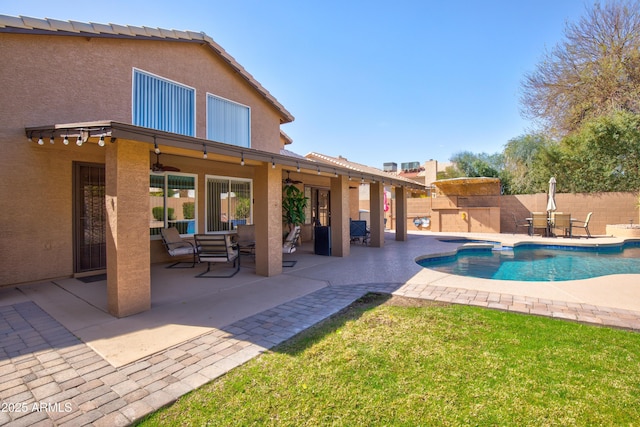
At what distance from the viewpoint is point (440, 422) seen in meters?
2.68

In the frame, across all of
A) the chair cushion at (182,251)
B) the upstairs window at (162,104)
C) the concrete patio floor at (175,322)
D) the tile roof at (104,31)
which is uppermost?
the tile roof at (104,31)

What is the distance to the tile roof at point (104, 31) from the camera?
6789 mm

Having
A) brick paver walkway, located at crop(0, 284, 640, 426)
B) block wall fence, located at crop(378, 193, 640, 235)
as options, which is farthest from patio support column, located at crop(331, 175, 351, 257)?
block wall fence, located at crop(378, 193, 640, 235)

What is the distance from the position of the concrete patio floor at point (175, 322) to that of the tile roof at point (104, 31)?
5810mm

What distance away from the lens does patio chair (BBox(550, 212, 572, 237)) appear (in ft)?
56.0

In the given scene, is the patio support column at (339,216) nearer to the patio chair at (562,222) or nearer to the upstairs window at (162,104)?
the upstairs window at (162,104)

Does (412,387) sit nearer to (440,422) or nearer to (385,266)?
(440,422)

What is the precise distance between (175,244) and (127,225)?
4.58 meters

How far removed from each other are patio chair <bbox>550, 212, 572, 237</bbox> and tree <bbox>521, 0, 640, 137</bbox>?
9.16 metres

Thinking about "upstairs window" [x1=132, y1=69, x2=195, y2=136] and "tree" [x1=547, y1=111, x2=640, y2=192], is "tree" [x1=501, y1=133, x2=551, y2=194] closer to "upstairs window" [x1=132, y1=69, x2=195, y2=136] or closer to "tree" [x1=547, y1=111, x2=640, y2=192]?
"tree" [x1=547, y1=111, x2=640, y2=192]

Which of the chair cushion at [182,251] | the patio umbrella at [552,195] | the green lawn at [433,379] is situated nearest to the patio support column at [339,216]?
the chair cushion at [182,251]

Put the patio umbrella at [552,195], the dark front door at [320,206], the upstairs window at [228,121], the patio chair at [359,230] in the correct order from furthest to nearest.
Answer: the patio umbrella at [552,195], the dark front door at [320,206], the patio chair at [359,230], the upstairs window at [228,121]

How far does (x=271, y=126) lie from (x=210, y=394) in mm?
12598

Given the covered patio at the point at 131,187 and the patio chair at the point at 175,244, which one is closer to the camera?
the covered patio at the point at 131,187
